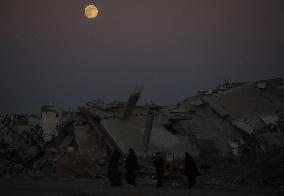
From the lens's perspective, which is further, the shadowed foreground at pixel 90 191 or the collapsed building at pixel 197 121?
the collapsed building at pixel 197 121

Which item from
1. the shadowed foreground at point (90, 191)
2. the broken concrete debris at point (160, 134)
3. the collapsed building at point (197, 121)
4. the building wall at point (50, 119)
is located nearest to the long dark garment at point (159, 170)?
the shadowed foreground at point (90, 191)

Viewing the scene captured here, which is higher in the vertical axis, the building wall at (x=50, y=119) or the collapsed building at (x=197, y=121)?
the building wall at (x=50, y=119)

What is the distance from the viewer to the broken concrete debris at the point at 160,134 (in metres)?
23.9

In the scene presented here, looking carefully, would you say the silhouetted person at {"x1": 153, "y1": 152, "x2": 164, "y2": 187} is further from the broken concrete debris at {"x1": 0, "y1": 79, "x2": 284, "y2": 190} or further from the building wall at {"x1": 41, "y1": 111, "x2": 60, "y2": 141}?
the building wall at {"x1": 41, "y1": 111, "x2": 60, "y2": 141}

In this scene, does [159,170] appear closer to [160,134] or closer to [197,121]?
[160,134]

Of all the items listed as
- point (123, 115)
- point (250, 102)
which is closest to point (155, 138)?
point (123, 115)

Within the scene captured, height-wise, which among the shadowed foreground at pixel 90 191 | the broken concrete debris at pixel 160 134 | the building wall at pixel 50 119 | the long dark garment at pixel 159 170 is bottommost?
the shadowed foreground at pixel 90 191

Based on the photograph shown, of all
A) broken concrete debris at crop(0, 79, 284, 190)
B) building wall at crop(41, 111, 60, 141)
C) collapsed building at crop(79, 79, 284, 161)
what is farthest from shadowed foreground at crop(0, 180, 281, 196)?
building wall at crop(41, 111, 60, 141)

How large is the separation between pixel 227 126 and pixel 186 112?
283 centimetres

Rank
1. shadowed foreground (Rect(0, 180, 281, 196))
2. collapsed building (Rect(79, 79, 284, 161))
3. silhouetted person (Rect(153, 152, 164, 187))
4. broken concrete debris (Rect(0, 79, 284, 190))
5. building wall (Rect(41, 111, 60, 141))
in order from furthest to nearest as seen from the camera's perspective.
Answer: building wall (Rect(41, 111, 60, 141)) → collapsed building (Rect(79, 79, 284, 161)) → broken concrete debris (Rect(0, 79, 284, 190)) → silhouetted person (Rect(153, 152, 164, 187)) → shadowed foreground (Rect(0, 180, 281, 196))

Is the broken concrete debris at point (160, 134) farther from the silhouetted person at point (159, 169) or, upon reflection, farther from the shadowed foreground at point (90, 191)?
the shadowed foreground at point (90, 191)

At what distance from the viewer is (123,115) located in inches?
1039

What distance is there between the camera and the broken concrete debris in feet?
78.4

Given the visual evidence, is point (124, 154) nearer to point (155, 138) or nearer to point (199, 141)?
point (155, 138)
